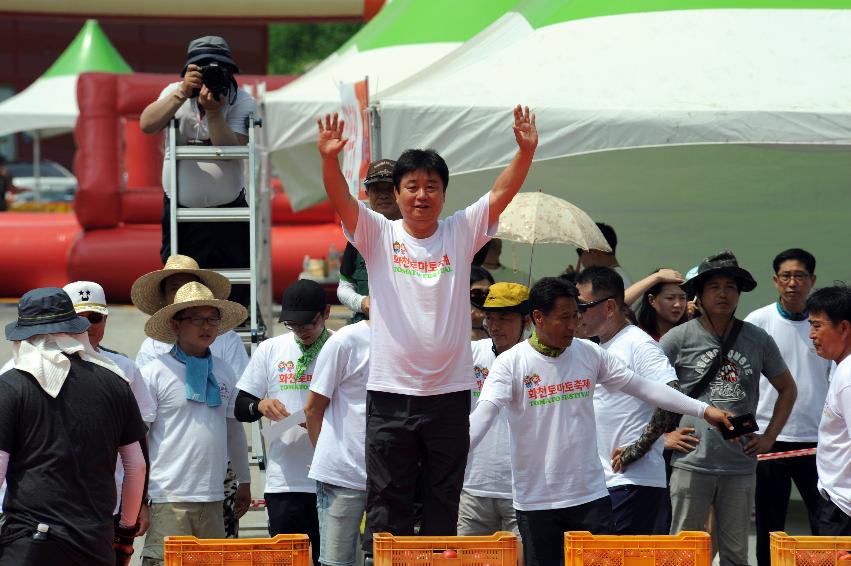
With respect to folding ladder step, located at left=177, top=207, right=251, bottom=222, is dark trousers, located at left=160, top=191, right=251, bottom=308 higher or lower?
lower

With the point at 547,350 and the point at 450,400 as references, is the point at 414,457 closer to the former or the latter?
the point at 450,400

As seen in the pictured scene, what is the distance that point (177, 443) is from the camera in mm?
5762

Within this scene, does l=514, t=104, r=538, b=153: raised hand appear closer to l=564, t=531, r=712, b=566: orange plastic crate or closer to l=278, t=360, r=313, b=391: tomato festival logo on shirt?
l=564, t=531, r=712, b=566: orange plastic crate

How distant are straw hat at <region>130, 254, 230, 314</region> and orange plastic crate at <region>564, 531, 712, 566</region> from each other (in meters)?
2.99

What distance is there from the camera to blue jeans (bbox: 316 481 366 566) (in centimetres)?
564

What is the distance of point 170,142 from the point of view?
7.12 m

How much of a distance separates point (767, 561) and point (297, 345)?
8.50 ft

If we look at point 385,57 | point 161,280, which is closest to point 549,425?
point 161,280

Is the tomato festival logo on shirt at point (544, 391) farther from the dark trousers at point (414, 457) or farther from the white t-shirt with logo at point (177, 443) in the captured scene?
the white t-shirt with logo at point (177, 443)

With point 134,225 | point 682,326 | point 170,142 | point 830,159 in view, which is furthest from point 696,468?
point 134,225

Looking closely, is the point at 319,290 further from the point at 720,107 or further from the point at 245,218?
the point at 720,107

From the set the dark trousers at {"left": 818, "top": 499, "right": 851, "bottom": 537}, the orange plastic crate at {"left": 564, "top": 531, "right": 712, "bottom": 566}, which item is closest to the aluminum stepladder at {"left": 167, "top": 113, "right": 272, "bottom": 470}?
the dark trousers at {"left": 818, "top": 499, "right": 851, "bottom": 537}

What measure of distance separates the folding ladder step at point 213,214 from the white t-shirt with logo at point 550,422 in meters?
2.34

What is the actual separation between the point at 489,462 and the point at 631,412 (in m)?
0.68
